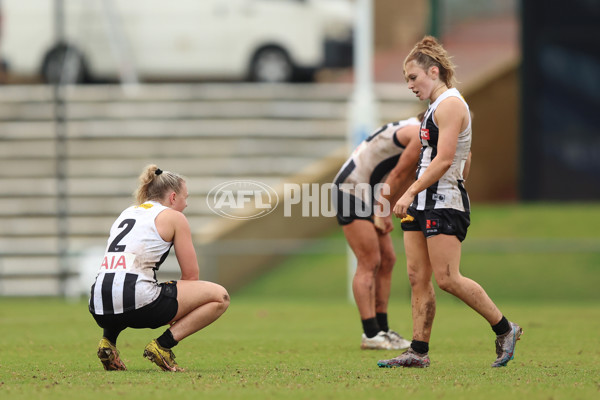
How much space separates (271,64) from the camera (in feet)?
69.1

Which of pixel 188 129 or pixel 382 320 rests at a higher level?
pixel 188 129

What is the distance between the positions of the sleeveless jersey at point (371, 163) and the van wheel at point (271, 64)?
1212 cm

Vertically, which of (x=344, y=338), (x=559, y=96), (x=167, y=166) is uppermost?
(x=559, y=96)

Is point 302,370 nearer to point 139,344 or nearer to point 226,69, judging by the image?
point 139,344

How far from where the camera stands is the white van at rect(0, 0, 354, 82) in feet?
68.0

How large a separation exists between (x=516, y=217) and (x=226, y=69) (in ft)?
20.6

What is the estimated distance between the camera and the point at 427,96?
737 cm

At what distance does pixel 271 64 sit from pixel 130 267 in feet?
47.3

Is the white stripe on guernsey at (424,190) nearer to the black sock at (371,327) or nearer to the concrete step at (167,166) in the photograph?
the black sock at (371,327)

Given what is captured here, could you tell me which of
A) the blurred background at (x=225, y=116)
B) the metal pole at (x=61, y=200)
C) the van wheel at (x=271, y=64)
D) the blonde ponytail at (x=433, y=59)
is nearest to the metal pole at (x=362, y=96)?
the blurred background at (x=225, y=116)

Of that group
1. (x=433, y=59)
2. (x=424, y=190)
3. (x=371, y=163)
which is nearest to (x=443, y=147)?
(x=424, y=190)

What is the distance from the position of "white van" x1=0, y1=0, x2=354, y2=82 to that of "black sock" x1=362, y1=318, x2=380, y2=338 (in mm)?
12437

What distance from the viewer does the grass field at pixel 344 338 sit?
6.33 metres

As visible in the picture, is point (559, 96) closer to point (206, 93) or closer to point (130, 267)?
point (206, 93)
